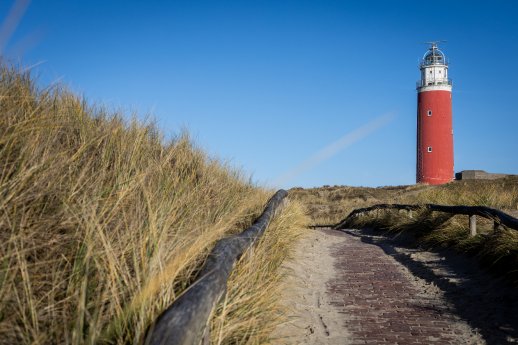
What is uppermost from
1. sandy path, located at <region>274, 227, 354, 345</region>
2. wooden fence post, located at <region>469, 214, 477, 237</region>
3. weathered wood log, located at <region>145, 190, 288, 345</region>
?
wooden fence post, located at <region>469, 214, 477, 237</region>

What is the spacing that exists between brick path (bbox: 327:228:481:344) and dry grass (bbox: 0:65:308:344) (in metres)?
1.19

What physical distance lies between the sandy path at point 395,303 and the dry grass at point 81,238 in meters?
0.93

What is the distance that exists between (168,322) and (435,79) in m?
44.1

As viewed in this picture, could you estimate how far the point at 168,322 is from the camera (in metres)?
2.14

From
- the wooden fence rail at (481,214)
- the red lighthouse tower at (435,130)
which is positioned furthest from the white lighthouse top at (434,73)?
the wooden fence rail at (481,214)

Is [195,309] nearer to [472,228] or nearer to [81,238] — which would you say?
[81,238]

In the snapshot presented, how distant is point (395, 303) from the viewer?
18.6 feet

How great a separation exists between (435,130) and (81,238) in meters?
41.3

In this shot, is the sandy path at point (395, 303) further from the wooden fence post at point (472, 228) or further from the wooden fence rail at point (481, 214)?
the wooden fence rail at point (481, 214)

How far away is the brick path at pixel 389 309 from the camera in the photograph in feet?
14.6

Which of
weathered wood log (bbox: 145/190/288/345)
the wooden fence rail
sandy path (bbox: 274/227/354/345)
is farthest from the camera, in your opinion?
the wooden fence rail

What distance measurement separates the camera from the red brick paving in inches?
176

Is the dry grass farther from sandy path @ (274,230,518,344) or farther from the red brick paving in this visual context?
the red brick paving

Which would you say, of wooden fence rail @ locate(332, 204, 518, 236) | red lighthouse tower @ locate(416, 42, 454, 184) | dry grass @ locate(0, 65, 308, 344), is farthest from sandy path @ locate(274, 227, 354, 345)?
red lighthouse tower @ locate(416, 42, 454, 184)
